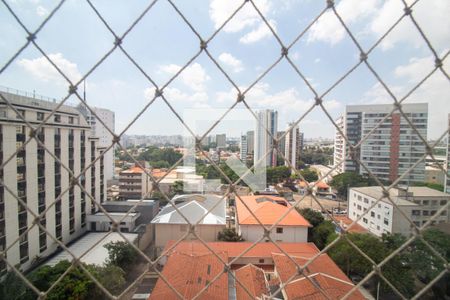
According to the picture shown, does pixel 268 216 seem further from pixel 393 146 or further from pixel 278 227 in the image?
pixel 393 146

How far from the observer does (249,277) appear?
11.1ft

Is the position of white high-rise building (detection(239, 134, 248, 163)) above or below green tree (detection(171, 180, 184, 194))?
above

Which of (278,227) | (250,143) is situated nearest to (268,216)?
(278,227)

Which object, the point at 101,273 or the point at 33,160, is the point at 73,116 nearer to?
the point at 33,160

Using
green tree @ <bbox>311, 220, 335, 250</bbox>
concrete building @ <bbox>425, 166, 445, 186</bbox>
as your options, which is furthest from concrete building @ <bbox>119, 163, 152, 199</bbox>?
concrete building @ <bbox>425, 166, 445, 186</bbox>

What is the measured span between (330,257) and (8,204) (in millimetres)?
5525

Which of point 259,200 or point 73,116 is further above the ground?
point 73,116

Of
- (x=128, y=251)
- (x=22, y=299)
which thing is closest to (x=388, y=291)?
(x=128, y=251)

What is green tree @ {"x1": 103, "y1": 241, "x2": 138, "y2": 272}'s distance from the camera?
4.25 metres

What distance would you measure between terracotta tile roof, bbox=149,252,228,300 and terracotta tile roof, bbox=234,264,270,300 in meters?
0.22

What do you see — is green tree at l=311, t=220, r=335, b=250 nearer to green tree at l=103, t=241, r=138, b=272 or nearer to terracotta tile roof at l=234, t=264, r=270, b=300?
terracotta tile roof at l=234, t=264, r=270, b=300

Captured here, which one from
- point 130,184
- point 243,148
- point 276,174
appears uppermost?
point 243,148

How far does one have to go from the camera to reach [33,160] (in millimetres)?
4430

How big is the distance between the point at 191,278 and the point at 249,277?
36.0 inches
